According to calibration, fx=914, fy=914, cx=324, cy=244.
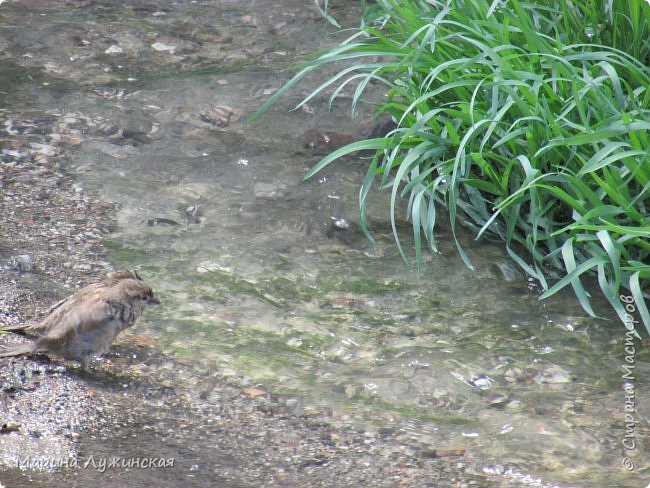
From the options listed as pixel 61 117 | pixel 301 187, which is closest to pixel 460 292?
pixel 301 187

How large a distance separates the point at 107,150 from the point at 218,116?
0.63m

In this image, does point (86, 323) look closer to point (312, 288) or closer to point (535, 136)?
point (312, 288)

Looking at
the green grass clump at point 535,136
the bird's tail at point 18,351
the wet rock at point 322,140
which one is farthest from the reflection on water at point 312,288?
the bird's tail at point 18,351

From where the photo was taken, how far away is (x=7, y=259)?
11.4 feet

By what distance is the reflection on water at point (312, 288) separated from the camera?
2.92 m

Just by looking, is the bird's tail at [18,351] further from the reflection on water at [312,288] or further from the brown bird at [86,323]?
the reflection on water at [312,288]

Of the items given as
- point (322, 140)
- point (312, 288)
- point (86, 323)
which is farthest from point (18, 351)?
point (322, 140)

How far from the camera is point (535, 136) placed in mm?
3586

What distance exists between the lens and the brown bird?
9.49ft

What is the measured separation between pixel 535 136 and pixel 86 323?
1.85 meters

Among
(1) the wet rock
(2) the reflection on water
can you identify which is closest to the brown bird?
(2) the reflection on water

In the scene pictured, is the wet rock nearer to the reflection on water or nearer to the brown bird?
the reflection on water

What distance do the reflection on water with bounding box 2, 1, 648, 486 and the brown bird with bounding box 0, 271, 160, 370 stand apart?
26 centimetres

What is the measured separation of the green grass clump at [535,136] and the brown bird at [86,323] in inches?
42.6
